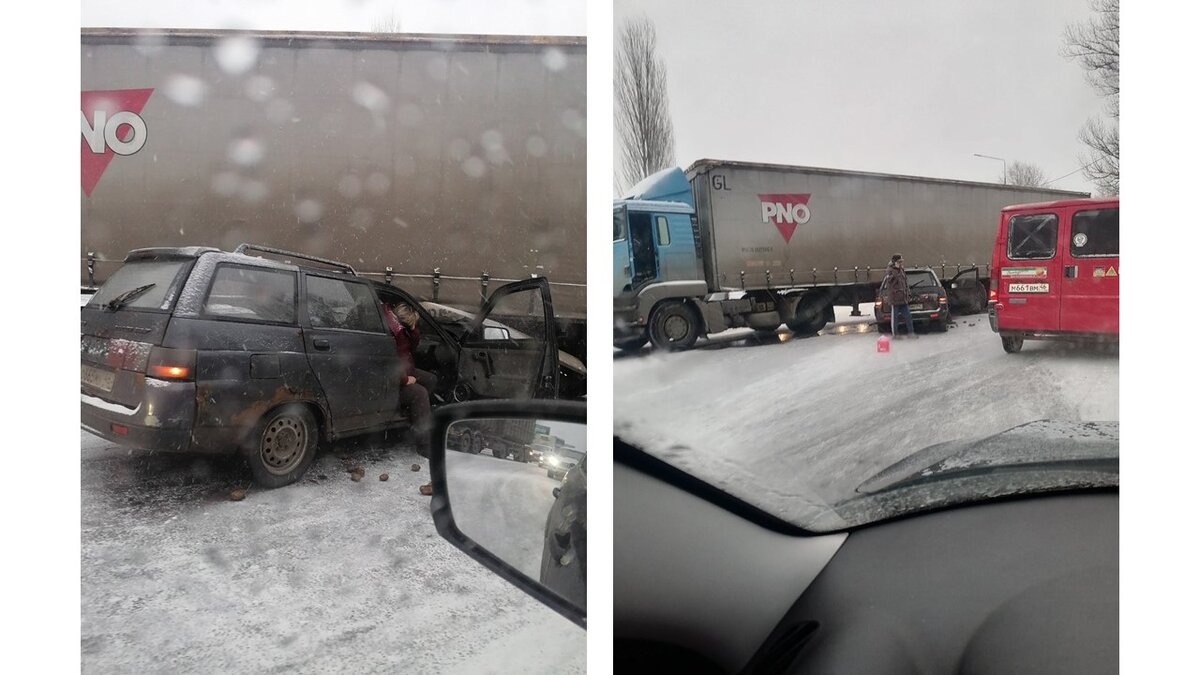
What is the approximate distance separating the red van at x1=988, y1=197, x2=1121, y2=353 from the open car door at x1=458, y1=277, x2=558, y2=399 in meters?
1.27

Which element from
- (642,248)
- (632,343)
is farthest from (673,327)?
(642,248)

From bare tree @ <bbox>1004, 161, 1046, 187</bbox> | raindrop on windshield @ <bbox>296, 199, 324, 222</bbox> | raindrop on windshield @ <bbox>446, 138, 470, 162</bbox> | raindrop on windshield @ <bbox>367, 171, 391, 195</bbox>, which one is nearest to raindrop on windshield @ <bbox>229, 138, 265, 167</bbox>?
raindrop on windshield @ <bbox>296, 199, 324, 222</bbox>

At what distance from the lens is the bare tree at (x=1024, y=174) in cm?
177

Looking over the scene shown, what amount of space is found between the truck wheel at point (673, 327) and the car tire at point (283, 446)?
982 millimetres

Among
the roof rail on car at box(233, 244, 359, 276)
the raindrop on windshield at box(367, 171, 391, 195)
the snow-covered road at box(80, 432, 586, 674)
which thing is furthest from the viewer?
the raindrop on windshield at box(367, 171, 391, 195)

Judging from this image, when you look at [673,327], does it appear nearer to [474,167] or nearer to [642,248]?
[642,248]

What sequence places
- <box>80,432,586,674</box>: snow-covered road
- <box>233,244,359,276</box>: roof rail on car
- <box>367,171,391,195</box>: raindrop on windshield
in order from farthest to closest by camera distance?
<box>367,171,391,195</box>: raindrop on windshield, <box>233,244,359,276</box>: roof rail on car, <box>80,432,586,674</box>: snow-covered road

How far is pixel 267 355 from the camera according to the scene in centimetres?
166

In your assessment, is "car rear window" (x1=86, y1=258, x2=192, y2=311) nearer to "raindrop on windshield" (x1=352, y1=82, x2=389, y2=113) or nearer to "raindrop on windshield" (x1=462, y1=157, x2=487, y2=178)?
"raindrop on windshield" (x1=352, y1=82, x2=389, y2=113)

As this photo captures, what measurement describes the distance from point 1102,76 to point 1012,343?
2.55ft

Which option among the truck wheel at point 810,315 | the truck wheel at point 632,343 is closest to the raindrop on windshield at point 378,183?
the truck wheel at point 632,343

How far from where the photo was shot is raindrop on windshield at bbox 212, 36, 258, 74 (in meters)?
1.72
